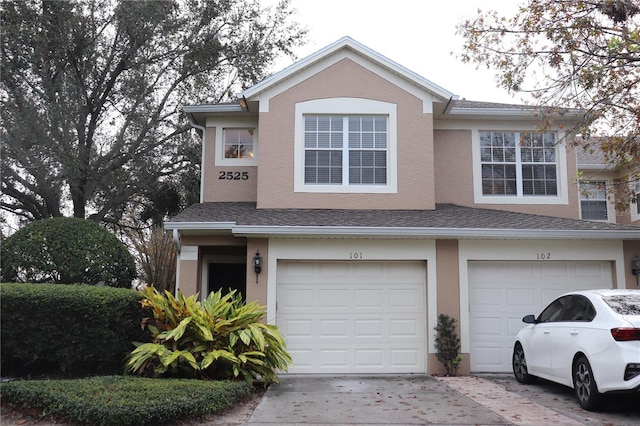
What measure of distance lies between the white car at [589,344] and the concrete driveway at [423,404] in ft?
1.23

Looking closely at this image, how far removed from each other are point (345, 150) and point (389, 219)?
202 centimetres

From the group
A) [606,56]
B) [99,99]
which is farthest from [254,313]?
[99,99]

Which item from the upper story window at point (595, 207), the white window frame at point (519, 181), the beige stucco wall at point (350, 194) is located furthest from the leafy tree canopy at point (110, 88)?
the upper story window at point (595, 207)

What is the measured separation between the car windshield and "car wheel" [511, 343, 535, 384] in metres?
2.23

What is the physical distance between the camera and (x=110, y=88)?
15.7 m

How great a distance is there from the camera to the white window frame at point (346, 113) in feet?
39.7

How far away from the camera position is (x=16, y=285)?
27.6 ft

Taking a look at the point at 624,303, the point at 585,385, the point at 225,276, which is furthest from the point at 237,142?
the point at 585,385

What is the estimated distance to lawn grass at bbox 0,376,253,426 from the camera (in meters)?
6.39

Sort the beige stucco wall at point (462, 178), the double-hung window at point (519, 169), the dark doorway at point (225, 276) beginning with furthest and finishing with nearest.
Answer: the double-hung window at point (519, 169) < the beige stucco wall at point (462, 178) < the dark doorway at point (225, 276)

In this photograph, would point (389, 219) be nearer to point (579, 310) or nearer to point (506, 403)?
→ point (579, 310)

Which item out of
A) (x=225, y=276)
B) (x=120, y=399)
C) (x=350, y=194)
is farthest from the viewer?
(x=225, y=276)

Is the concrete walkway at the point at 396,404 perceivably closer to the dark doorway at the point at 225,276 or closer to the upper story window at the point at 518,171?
the dark doorway at the point at 225,276

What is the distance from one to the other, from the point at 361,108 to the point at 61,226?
256 inches
